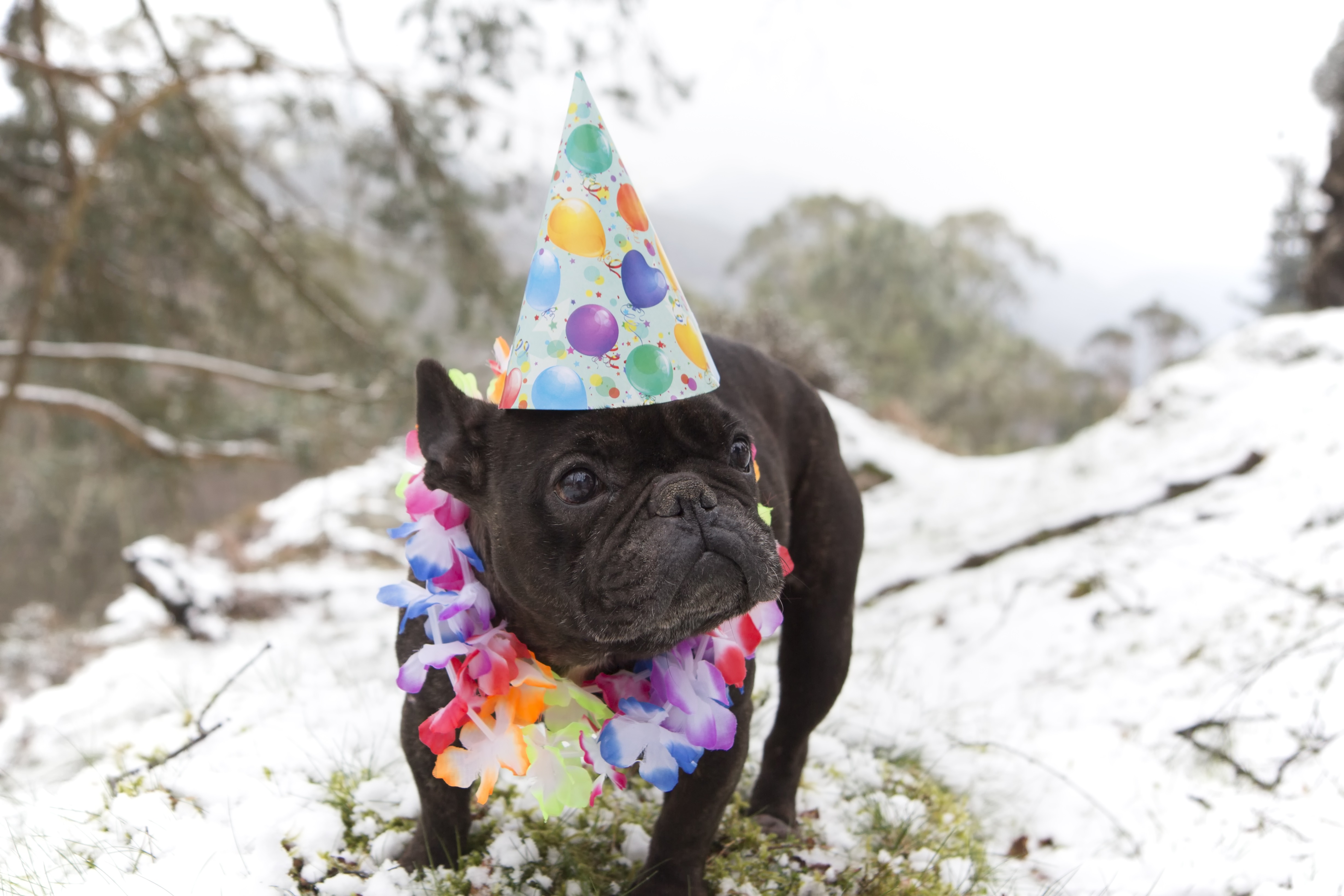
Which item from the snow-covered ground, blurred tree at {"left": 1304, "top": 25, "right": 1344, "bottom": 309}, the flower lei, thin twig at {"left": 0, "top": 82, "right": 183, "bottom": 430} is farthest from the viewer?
blurred tree at {"left": 1304, "top": 25, "right": 1344, "bottom": 309}

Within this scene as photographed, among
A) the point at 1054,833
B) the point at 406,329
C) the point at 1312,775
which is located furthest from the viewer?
the point at 406,329

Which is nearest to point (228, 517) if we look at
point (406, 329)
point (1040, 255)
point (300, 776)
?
point (406, 329)

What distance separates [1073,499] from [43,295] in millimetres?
7842

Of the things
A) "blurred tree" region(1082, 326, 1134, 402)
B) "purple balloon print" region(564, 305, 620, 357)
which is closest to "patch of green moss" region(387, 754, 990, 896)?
"purple balloon print" region(564, 305, 620, 357)

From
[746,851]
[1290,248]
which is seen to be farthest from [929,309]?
[746,851]

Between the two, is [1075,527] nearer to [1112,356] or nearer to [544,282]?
[544,282]

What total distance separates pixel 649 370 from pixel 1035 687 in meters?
3.40

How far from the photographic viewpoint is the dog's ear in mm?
2049

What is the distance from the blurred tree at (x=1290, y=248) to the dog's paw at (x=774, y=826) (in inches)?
223

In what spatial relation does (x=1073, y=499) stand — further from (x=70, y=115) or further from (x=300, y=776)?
(x=70, y=115)

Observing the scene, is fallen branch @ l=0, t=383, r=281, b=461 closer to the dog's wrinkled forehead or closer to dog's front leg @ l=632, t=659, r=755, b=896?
the dog's wrinkled forehead

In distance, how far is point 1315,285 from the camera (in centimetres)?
746

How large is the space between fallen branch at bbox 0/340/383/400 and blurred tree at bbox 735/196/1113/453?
38.3 feet

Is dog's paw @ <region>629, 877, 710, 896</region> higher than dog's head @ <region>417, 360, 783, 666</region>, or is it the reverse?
dog's head @ <region>417, 360, 783, 666</region>
